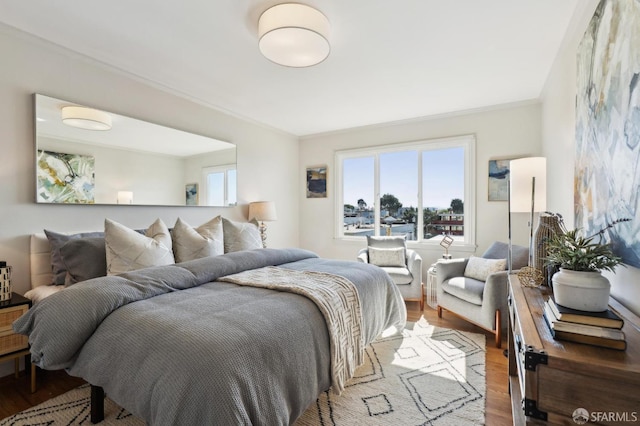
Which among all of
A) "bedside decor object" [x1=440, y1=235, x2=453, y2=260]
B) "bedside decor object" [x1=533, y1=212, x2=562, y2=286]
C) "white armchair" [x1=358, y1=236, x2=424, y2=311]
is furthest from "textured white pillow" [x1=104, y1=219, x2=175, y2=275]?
"bedside decor object" [x1=440, y1=235, x2=453, y2=260]

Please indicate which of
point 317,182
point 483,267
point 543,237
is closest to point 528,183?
point 543,237

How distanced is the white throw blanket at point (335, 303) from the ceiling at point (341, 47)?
1.77m

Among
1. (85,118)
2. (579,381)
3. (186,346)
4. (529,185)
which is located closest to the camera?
(579,381)

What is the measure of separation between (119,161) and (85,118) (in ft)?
1.42

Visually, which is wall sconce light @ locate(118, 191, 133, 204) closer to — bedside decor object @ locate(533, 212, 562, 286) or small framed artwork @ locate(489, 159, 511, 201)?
bedside decor object @ locate(533, 212, 562, 286)

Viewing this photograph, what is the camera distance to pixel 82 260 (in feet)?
7.18

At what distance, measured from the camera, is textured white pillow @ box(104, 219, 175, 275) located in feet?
7.30

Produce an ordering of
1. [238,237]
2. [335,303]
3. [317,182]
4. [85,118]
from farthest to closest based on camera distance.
A: [317,182]
[238,237]
[85,118]
[335,303]

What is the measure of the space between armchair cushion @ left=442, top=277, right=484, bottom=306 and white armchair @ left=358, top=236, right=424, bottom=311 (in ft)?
1.41

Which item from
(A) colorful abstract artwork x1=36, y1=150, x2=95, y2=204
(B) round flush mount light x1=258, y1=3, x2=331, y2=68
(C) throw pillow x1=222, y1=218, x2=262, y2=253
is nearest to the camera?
(B) round flush mount light x1=258, y1=3, x2=331, y2=68

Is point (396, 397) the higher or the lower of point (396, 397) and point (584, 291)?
the lower

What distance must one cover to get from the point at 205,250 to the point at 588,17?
323cm

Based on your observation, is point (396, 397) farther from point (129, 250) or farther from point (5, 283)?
point (5, 283)

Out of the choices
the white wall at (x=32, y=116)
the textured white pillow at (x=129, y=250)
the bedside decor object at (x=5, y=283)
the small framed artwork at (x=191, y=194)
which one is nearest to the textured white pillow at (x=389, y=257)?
the white wall at (x=32, y=116)
